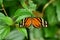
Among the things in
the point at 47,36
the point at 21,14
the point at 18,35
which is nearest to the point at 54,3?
the point at 47,36

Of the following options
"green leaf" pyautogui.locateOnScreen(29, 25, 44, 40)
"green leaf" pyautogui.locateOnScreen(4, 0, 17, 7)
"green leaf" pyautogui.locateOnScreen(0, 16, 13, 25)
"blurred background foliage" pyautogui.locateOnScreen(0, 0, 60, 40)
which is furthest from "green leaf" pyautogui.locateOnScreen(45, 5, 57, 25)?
"green leaf" pyautogui.locateOnScreen(0, 16, 13, 25)

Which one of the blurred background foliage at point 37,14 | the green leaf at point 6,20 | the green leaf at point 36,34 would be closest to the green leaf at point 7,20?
the green leaf at point 6,20

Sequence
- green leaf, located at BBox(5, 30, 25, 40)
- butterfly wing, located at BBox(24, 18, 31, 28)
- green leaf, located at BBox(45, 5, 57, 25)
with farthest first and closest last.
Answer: green leaf, located at BBox(45, 5, 57, 25) → green leaf, located at BBox(5, 30, 25, 40) → butterfly wing, located at BBox(24, 18, 31, 28)

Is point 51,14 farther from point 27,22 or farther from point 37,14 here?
point 27,22

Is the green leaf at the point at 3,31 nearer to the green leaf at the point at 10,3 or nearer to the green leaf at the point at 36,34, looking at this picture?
the green leaf at the point at 10,3

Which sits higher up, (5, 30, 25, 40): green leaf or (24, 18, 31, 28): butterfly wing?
(24, 18, 31, 28): butterfly wing

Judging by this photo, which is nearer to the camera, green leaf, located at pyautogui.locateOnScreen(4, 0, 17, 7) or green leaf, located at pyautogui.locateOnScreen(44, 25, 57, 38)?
green leaf, located at pyautogui.locateOnScreen(4, 0, 17, 7)

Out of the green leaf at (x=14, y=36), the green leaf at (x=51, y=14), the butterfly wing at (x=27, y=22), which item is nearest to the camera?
the butterfly wing at (x=27, y=22)

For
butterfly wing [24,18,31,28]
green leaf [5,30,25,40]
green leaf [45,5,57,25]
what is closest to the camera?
butterfly wing [24,18,31,28]

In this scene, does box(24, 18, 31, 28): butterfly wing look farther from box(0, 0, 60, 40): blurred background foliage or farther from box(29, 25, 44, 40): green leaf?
box(29, 25, 44, 40): green leaf

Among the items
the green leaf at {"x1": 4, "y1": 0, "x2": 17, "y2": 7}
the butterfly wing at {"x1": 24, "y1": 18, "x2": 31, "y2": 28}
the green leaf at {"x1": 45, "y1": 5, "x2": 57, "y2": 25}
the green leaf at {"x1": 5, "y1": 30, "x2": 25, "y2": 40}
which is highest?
the green leaf at {"x1": 4, "y1": 0, "x2": 17, "y2": 7}

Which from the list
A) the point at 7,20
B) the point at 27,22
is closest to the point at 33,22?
the point at 27,22
